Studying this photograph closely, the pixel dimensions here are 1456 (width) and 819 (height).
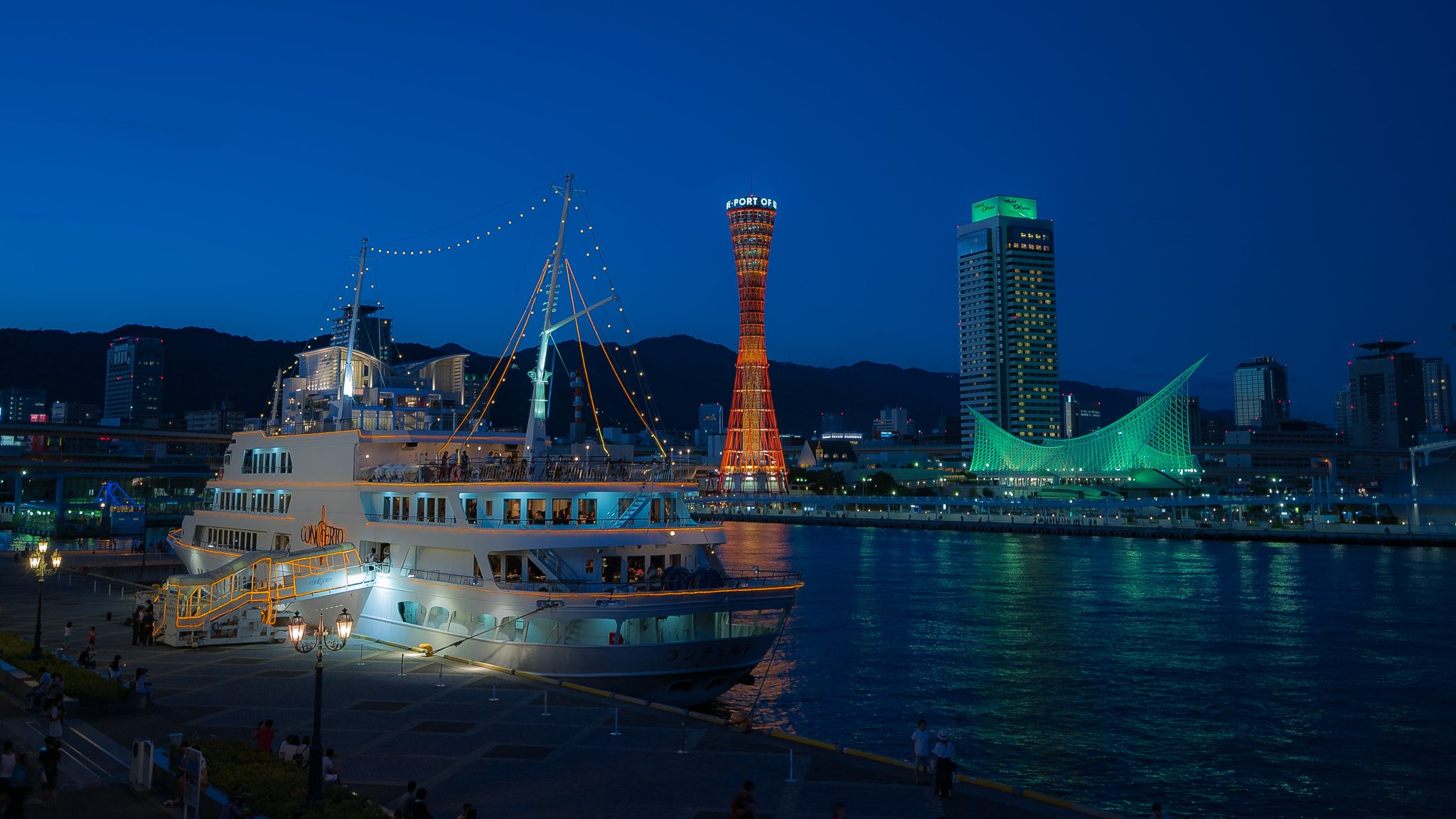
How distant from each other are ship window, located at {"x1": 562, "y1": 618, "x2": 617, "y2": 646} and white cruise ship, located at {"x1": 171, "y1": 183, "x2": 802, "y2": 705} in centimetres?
3

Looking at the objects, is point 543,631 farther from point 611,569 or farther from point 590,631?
point 611,569

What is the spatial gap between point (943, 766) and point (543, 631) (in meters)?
11.3

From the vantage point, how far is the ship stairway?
968 inches

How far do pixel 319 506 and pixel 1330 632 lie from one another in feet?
124

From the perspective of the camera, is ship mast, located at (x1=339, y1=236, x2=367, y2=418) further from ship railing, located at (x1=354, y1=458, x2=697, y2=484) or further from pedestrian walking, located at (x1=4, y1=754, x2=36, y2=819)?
pedestrian walking, located at (x1=4, y1=754, x2=36, y2=819)

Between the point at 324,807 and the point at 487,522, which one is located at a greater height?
the point at 487,522

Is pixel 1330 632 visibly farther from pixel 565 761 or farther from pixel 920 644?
pixel 565 761

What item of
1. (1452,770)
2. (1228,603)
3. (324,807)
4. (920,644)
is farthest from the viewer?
(1228,603)

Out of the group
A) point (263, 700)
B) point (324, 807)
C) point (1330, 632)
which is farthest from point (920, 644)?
point (324, 807)

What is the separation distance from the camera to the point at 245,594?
26.2 metres

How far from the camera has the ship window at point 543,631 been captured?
884 inches

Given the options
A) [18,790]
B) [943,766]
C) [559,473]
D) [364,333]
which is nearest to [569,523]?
[559,473]

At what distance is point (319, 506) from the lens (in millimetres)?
31312

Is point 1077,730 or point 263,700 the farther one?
point 1077,730
